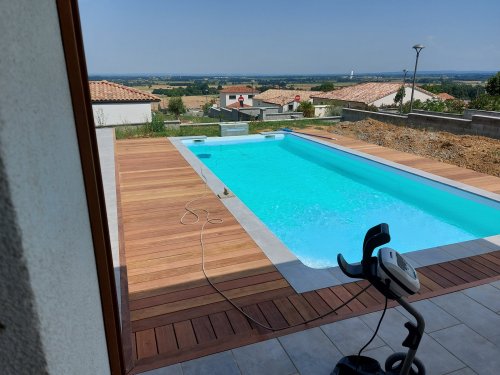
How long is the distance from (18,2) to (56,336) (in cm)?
58

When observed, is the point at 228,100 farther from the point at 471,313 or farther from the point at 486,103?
the point at 471,313

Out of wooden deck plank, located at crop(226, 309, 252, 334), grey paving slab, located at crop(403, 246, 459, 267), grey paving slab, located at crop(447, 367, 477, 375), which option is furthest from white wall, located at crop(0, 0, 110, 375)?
grey paving slab, located at crop(403, 246, 459, 267)

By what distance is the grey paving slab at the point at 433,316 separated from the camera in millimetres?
2486

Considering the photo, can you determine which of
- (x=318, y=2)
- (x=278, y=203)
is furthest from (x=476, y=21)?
(x=278, y=203)

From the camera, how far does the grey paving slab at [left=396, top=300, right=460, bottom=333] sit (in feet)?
8.16

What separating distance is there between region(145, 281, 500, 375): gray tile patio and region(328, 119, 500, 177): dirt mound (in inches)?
217

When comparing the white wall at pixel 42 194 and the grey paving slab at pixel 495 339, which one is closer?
the white wall at pixel 42 194

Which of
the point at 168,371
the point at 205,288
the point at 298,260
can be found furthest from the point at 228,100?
the point at 168,371

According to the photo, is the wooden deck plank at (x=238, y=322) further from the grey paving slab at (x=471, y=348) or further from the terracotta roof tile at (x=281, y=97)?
the terracotta roof tile at (x=281, y=97)

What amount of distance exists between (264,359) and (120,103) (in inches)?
832

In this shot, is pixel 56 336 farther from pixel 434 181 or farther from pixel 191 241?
pixel 434 181

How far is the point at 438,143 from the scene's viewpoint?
354 inches

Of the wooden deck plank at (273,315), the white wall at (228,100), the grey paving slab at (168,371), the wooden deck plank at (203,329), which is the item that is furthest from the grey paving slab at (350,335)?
the white wall at (228,100)

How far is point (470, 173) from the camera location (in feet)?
22.4
